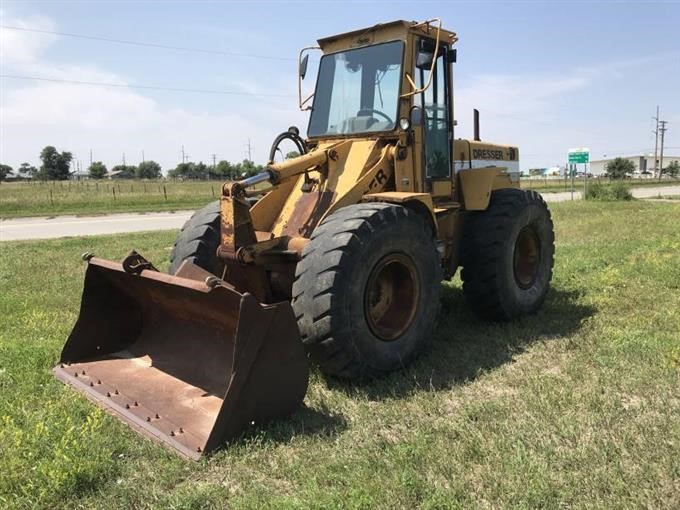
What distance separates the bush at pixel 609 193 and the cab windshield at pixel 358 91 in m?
22.8

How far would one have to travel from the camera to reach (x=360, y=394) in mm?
4234

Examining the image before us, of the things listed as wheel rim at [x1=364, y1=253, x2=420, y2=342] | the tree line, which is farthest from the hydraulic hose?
the tree line

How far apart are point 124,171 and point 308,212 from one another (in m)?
128

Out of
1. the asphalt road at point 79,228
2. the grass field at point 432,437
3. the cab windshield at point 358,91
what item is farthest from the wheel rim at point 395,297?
the asphalt road at point 79,228

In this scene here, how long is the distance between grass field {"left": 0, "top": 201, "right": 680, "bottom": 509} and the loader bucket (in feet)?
0.49

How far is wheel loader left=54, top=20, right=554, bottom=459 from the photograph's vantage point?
3.75 meters

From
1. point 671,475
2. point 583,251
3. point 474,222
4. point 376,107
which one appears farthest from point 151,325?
point 583,251

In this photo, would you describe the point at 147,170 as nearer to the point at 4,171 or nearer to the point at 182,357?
the point at 4,171

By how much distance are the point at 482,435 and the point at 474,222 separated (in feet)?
9.96

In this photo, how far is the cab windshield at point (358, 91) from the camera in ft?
17.7

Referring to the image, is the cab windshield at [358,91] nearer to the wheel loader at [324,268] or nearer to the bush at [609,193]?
the wheel loader at [324,268]

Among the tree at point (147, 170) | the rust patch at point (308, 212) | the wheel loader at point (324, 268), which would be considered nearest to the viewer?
the wheel loader at point (324, 268)

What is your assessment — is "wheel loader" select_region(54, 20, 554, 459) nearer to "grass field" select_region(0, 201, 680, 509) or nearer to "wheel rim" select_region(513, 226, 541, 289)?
"wheel rim" select_region(513, 226, 541, 289)

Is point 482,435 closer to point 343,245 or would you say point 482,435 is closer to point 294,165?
point 343,245
